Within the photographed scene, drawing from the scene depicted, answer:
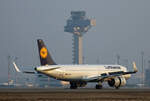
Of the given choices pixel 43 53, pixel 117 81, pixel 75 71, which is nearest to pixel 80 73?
pixel 75 71

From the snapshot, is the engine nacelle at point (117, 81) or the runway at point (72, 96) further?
the engine nacelle at point (117, 81)

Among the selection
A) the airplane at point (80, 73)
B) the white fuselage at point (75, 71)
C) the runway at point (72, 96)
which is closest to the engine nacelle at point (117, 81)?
the airplane at point (80, 73)

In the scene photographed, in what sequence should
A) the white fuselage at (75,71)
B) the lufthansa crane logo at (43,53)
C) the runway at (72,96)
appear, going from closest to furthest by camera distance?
the runway at (72,96), the white fuselage at (75,71), the lufthansa crane logo at (43,53)

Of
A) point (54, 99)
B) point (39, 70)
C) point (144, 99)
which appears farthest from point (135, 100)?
point (39, 70)

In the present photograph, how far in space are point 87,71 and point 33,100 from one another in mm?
38762

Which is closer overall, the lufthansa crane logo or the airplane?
the airplane

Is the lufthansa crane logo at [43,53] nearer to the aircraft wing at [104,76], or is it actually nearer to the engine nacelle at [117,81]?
the aircraft wing at [104,76]

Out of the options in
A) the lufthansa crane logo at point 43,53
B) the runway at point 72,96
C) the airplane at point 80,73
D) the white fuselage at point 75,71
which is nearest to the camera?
the runway at point 72,96

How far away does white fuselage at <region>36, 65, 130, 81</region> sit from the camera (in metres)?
93.0

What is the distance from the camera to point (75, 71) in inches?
3770

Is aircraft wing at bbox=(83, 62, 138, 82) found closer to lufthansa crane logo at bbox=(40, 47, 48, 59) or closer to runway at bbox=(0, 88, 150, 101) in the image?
lufthansa crane logo at bbox=(40, 47, 48, 59)

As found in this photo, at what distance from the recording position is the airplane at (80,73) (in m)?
93.9

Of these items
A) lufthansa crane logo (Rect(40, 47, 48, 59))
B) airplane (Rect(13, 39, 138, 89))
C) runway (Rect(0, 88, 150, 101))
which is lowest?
runway (Rect(0, 88, 150, 101))

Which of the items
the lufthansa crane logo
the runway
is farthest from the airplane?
the runway
